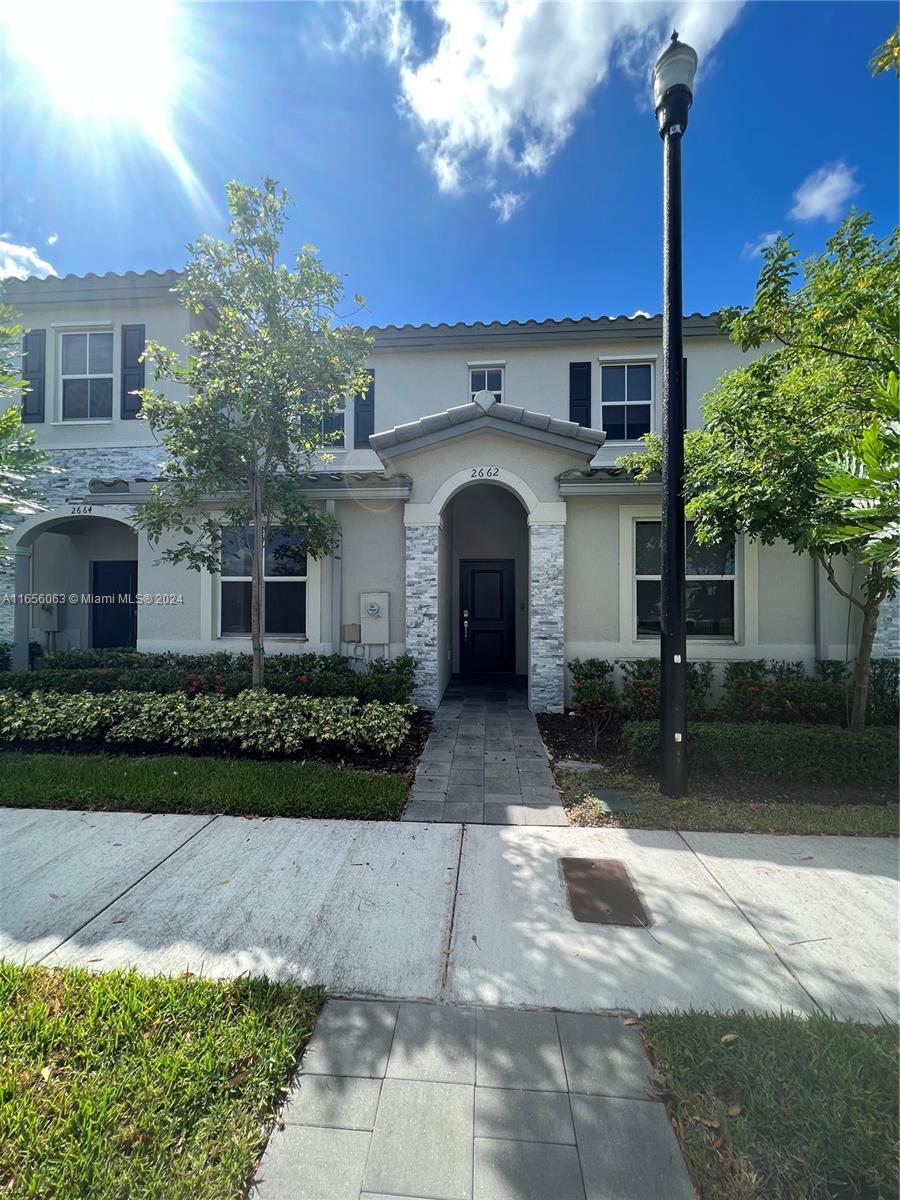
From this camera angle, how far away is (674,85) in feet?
13.7

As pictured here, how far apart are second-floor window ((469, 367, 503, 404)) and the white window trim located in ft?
15.4

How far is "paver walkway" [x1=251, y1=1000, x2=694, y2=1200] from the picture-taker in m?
1.61

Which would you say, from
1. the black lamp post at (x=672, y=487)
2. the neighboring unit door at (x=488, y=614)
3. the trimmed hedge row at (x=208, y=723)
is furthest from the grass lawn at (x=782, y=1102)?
the neighboring unit door at (x=488, y=614)

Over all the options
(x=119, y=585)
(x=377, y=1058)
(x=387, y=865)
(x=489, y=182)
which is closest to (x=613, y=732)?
(x=387, y=865)

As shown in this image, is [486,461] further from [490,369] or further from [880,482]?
[880,482]

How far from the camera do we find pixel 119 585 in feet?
35.4

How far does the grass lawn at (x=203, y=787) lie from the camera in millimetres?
4344

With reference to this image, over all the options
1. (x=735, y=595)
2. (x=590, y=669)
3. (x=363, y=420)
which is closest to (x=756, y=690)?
(x=735, y=595)

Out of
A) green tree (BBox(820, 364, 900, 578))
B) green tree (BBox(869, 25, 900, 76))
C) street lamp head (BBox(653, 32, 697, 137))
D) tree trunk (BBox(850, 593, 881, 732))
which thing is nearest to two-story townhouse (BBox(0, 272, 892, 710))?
tree trunk (BBox(850, 593, 881, 732))

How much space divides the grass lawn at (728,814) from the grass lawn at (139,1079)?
287cm

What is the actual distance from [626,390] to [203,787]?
10.3m

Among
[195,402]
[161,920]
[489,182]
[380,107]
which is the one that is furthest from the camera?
[489,182]

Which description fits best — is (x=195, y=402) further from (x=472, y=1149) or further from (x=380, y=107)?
(x=472, y=1149)

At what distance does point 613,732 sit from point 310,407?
5.84 meters
